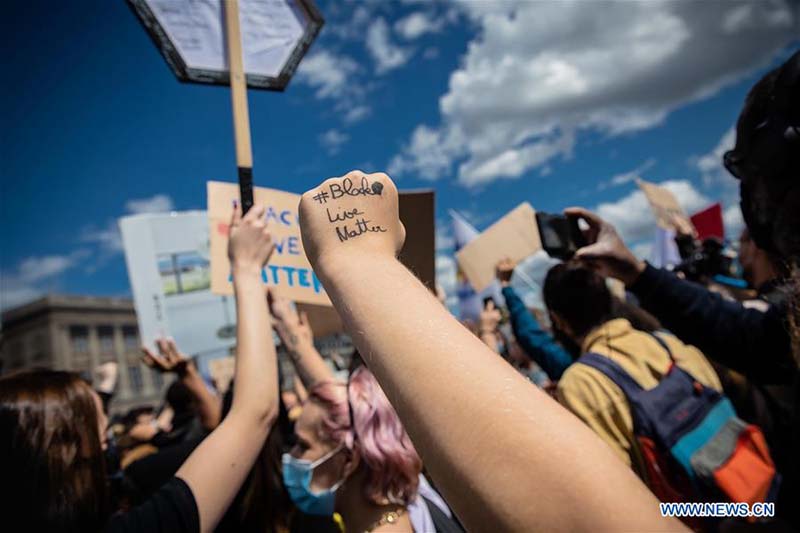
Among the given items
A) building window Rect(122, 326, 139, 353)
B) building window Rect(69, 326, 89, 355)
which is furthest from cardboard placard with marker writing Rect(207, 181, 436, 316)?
building window Rect(122, 326, 139, 353)

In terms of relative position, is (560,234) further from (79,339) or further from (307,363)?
(79,339)

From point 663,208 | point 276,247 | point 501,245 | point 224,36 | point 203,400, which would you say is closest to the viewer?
point 224,36

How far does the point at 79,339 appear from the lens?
5634 centimetres

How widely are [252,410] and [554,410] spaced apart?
112 cm

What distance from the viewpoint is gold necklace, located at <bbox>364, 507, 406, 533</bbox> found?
168 centimetres

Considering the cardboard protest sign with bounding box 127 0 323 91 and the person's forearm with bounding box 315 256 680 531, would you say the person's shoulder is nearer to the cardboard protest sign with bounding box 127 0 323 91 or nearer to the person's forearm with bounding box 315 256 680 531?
the person's forearm with bounding box 315 256 680 531

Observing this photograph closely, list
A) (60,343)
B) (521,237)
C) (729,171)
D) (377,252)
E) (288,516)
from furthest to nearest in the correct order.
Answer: (60,343) → (521,237) → (288,516) → (729,171) → (377,252)

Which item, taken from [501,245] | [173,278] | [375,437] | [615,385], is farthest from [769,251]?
[173,278]

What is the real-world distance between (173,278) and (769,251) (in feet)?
11.0

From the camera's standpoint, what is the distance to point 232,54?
1.78 meters

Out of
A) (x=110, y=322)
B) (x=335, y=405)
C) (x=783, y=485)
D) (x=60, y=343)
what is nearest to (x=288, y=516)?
(x=335, y=405)

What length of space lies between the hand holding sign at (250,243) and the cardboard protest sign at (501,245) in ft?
7.68

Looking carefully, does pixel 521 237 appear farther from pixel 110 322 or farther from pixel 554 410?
pixel 110 322

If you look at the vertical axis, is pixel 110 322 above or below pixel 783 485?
below
